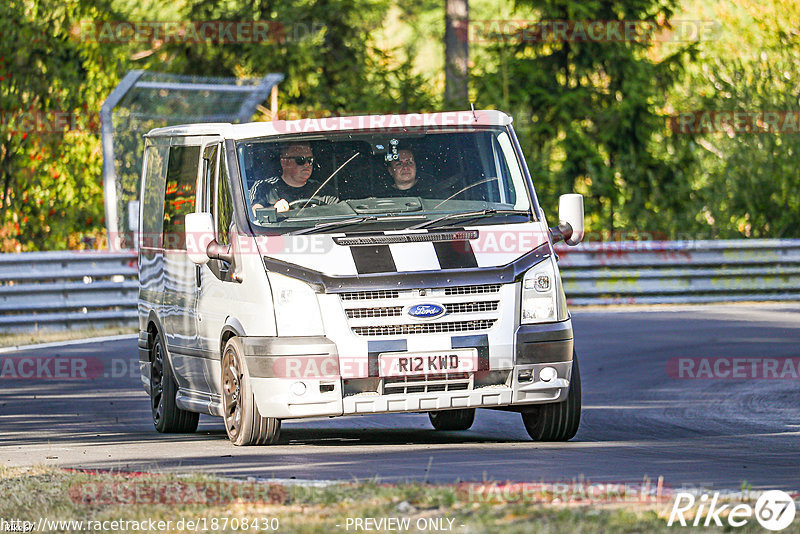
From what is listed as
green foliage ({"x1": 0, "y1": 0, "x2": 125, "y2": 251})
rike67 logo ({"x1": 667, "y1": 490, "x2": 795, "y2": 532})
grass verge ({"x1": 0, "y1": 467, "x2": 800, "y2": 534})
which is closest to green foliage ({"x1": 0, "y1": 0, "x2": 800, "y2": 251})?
green foliage ({"x1": 0, "y1": 0, "x2": 125, "y2": 251})

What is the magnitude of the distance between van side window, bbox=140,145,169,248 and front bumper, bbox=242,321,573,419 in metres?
2.67

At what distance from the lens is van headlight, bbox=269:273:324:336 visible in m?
9.55

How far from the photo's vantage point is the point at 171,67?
111 feet

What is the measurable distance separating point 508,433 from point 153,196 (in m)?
3.40

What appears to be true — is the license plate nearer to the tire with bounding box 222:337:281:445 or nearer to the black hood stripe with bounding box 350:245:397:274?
the black hood stripe with bounding box 350:245:397:274

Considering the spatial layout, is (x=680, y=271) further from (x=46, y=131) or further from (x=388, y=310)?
(x=388, y=310)

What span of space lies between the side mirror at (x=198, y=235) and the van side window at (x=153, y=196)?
1.77 meters

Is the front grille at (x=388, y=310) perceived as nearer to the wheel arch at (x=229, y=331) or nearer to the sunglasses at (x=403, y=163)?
the wheel arch at (x=229, y=331)

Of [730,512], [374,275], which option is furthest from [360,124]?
[730,512]

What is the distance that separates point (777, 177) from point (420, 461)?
64.7ft

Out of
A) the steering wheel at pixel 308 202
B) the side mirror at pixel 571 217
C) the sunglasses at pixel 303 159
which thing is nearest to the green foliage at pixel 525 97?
the sunglasses at pixel 303 159

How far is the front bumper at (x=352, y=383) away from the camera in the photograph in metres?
9.58

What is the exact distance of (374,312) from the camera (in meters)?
9.59

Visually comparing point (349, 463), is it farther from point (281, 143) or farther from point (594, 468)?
point (281, 143)
